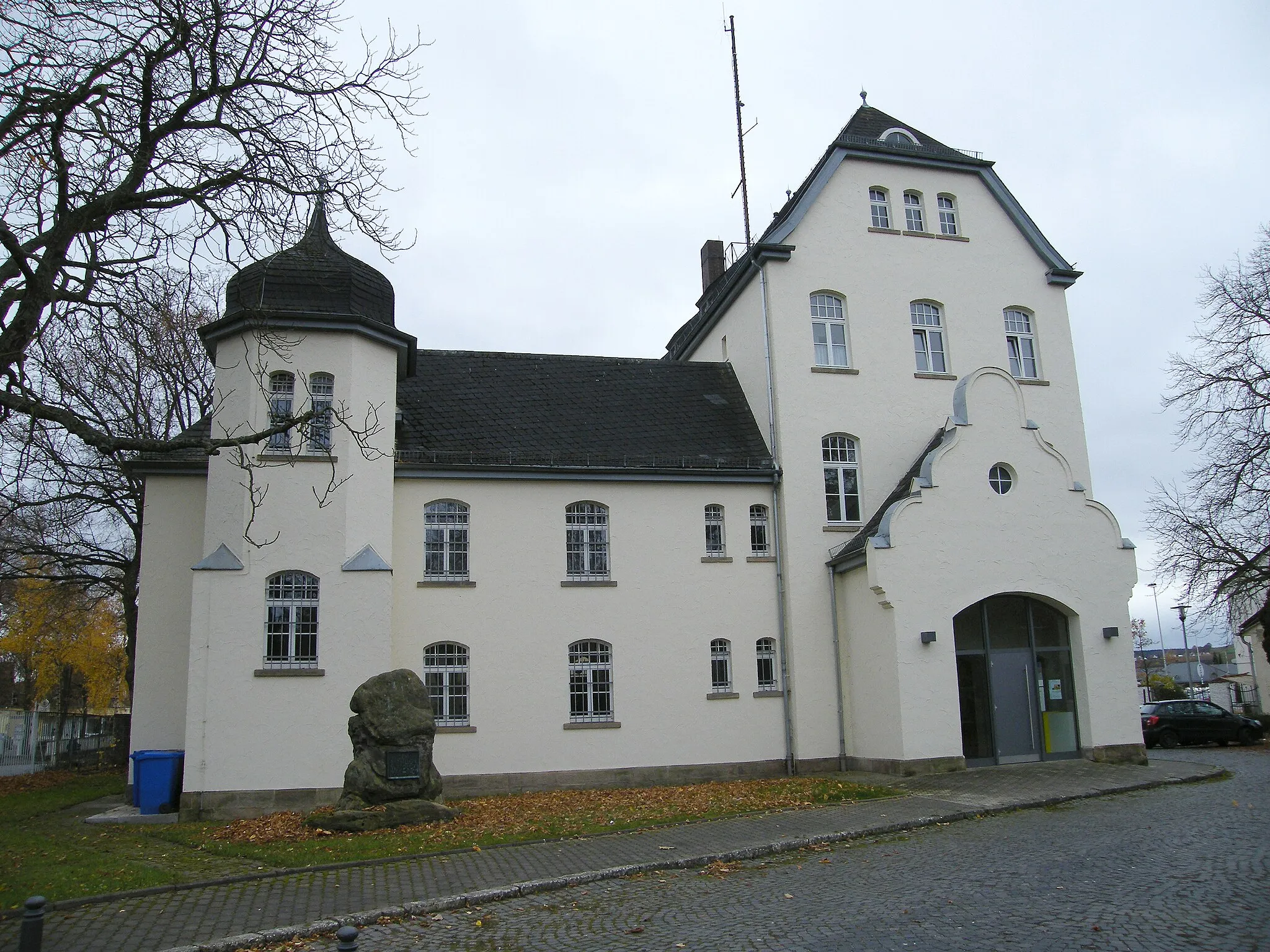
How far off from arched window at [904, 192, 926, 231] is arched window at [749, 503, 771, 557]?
775cm

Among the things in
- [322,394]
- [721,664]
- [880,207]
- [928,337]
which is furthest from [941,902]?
[880,207]

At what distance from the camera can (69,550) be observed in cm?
2698

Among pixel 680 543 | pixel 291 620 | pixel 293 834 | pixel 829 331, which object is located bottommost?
pixel 293 834

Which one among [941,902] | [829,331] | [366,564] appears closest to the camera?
[941,902]

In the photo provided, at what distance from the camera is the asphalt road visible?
7.78 m

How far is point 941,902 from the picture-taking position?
8.84 meters

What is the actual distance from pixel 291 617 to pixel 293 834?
4.47m

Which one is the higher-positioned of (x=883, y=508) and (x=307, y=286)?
(x=307, y=286)

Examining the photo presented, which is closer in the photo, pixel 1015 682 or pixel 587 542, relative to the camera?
pixel 1015 682

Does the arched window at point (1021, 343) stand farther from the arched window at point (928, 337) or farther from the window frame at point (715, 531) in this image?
the window frame at point (715, 531)

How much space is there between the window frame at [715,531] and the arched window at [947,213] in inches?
349

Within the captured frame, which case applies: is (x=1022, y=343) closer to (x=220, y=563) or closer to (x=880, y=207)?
(x=880, y=207)

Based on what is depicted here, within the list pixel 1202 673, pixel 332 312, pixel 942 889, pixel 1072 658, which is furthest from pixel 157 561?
pixel 1202 673

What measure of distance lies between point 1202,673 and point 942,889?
6799 cm
